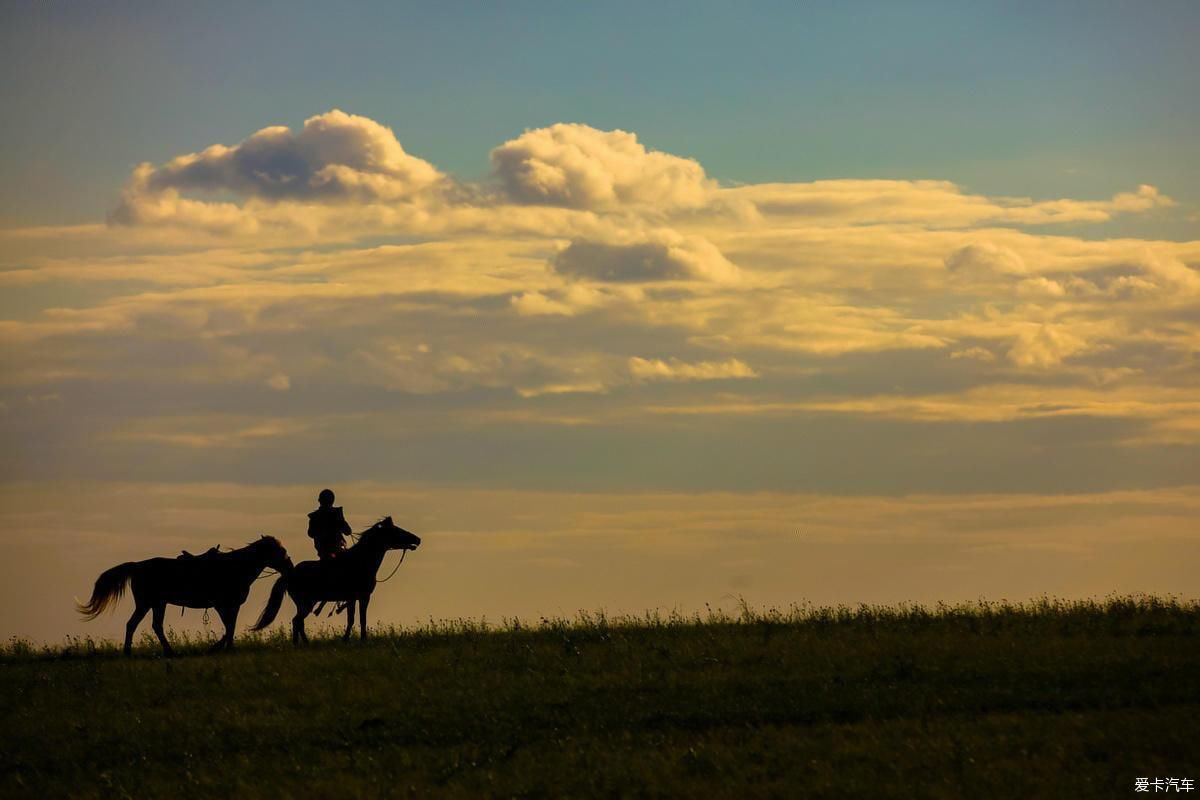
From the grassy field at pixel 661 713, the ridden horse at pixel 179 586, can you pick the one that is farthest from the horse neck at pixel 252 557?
the grassy field at pixel 661 713

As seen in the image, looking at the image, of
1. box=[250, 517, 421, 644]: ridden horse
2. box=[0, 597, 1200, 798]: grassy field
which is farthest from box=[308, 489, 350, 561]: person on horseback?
box=[0, 597, 1200, 798]: grassy field

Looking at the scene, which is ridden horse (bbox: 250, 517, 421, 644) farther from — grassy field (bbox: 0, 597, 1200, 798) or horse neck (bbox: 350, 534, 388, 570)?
grassy field (bbox: 0, 597, 1200, 798)

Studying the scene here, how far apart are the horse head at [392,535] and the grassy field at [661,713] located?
2932 millimetres

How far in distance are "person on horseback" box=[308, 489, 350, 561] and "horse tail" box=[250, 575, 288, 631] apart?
1.04 meters

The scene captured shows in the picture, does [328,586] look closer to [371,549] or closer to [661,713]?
[371,549]

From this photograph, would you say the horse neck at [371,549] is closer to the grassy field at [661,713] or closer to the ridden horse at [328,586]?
the ridden horse at [328,586]

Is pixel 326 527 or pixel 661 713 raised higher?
pixel 326 527

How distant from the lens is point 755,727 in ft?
60.8

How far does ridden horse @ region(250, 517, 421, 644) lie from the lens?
27.7m

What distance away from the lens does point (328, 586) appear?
27688mm

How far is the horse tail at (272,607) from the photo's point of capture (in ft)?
92.0

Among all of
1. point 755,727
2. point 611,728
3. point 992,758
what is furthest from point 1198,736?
point 611,728

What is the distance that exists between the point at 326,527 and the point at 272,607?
2.04 meters

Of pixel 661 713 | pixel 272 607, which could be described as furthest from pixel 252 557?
pixel 661 713
